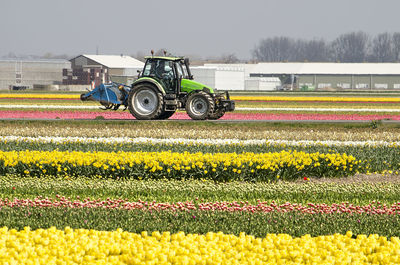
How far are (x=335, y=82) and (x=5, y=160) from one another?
91659 mm

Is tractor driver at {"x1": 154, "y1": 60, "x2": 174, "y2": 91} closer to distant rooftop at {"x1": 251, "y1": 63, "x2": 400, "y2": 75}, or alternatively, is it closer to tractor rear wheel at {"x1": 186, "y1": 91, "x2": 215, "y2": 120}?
tractor rear wheel at {"x1": 186, "y1": 91, "x2": 215, "y2": 120}

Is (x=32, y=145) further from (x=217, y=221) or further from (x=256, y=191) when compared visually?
(x=217, y=221)

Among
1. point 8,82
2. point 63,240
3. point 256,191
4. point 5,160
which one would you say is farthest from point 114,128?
point 8,82

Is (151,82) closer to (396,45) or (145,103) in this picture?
(145,103)

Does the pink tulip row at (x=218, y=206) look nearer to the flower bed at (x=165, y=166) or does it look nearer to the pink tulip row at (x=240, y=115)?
the flower bed at (x=165, y=166)

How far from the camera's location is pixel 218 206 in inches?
397

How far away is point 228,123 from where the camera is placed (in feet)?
74.3

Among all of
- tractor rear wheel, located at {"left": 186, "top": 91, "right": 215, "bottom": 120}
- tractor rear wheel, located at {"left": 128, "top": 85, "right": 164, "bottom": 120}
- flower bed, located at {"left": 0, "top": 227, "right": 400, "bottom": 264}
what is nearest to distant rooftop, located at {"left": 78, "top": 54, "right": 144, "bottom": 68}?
tractor rear wheel, located at {"left": 128, "top": 85, "right": 164, "bottom": 120}

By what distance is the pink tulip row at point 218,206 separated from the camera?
32.3ft

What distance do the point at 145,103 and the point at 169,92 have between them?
1.12 metres

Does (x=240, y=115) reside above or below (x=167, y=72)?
below

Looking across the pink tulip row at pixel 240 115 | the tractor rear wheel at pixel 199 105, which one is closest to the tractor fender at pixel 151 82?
the tractor rear wheel at pixel 199 105

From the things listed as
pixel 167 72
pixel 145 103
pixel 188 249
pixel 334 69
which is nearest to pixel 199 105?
pixel 167 72

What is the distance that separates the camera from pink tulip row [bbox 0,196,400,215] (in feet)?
32.3
